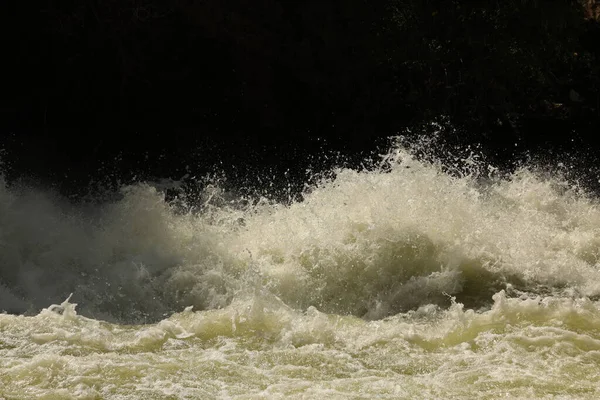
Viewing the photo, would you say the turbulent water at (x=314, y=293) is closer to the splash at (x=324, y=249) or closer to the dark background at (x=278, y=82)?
the splash at (x=324, y=249)

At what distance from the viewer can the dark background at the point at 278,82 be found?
917 cm

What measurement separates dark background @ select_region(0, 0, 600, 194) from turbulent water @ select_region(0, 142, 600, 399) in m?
1.13

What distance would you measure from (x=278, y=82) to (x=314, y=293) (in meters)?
4.25

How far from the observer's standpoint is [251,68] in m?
9.55

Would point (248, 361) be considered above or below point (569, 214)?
below

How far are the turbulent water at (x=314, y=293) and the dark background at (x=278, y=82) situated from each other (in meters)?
1.13

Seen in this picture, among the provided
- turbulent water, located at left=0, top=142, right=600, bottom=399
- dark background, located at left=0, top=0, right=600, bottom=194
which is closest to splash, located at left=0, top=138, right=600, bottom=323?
turbulent water, located at left=0, top=142, right=600, bottom=399

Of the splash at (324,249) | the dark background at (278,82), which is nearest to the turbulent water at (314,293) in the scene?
the splash at (324,249)

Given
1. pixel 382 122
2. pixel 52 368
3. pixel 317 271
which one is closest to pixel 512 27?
pixel 382 122

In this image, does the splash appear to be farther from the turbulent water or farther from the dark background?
the dark background

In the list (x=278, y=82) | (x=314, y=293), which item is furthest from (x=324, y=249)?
(x=278, y=82)

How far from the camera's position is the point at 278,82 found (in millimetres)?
9641

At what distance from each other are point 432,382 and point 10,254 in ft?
13.8

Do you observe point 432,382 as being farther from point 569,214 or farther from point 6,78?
point 6,78
